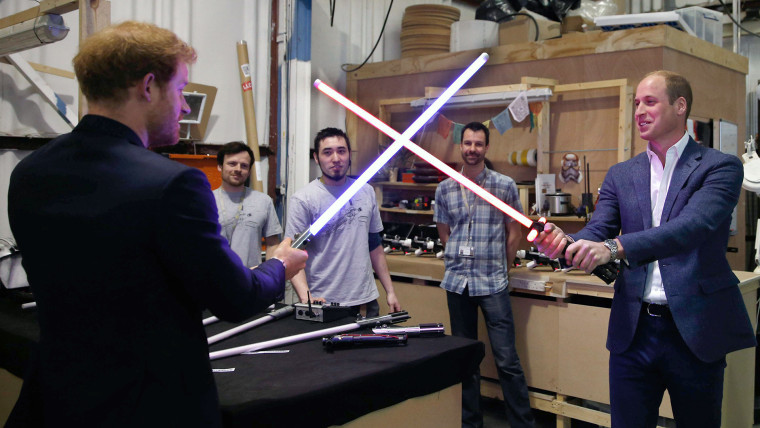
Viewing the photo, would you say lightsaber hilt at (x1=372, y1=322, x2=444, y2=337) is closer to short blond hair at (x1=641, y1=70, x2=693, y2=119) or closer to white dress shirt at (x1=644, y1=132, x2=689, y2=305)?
white dress shirt at (x1=644, y1=132, x2=689, y2=305)

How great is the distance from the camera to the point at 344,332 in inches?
97.3

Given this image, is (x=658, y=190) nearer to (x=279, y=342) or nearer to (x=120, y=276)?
(x=279, y=342)

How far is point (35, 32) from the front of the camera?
297 cm

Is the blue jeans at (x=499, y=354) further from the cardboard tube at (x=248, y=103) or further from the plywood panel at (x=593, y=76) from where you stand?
the cardboard tube at (x=248, y=103)

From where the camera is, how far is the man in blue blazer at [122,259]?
4.21ft

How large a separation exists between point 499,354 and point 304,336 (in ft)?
6.10

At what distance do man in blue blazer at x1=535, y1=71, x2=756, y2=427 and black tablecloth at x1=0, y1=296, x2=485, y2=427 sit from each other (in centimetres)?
58

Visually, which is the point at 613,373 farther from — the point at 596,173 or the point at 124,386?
the point at 596,173

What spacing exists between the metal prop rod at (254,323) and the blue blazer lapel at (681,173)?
1.61m

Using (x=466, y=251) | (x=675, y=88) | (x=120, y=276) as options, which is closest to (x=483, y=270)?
(x=466, y=251)

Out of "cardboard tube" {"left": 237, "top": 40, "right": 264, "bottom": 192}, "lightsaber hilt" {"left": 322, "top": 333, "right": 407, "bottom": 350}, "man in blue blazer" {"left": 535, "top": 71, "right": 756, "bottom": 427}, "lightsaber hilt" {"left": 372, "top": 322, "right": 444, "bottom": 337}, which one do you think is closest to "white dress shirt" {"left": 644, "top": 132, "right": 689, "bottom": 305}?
"man in blue blazer" {"left": 535, "top": 71, "right": 756, "bottom": 427}

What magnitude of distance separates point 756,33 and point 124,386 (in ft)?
24.8

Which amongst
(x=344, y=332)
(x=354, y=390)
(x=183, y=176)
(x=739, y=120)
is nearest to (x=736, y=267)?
(x=739, y=120)

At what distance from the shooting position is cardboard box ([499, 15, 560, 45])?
5.33 metres
